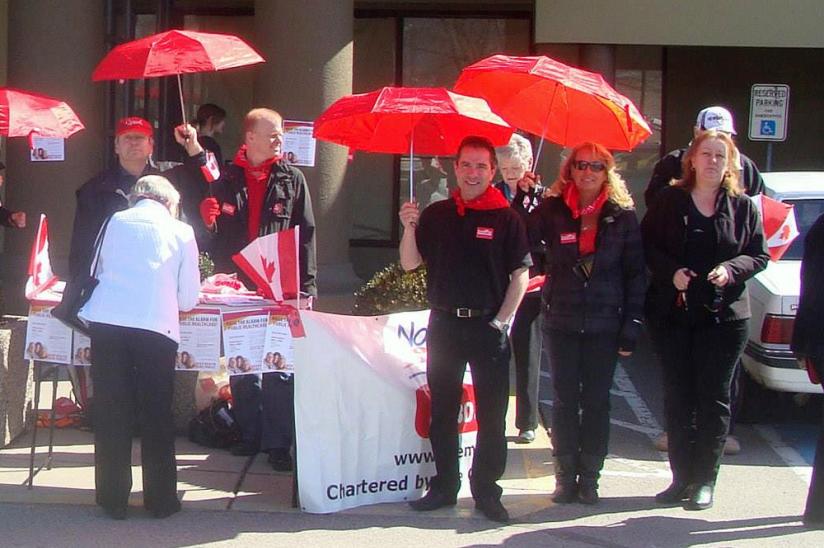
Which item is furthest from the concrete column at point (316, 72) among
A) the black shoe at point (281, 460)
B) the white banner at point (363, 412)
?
the white banner at point (363, 412)

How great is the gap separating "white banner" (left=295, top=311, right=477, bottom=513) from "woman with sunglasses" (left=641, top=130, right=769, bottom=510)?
113cm

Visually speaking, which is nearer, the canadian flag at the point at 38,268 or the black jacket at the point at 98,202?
the canadian flag at the point at 38,268

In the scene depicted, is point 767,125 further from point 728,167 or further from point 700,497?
point 700,497

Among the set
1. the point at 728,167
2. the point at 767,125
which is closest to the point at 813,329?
the point at 728,167

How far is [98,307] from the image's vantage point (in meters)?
5.70

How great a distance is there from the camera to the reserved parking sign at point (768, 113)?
1137cm

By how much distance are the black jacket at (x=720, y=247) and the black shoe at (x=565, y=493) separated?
102cm

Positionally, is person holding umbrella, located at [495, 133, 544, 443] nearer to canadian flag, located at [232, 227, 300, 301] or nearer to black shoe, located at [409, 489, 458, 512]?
black shoe, located at [409, 489, 458, 512]

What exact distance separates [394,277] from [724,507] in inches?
90.9

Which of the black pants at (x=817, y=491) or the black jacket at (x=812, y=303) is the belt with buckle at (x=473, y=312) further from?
the black pants at (x=817, y=491)

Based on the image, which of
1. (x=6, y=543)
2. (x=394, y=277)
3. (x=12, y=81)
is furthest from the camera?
(x=12, y=81)

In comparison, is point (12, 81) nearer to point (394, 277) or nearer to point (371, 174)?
point (371, 174)

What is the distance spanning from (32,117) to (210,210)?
1.13m

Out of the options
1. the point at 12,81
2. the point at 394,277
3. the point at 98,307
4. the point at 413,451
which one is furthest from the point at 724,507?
the point at 12,81
